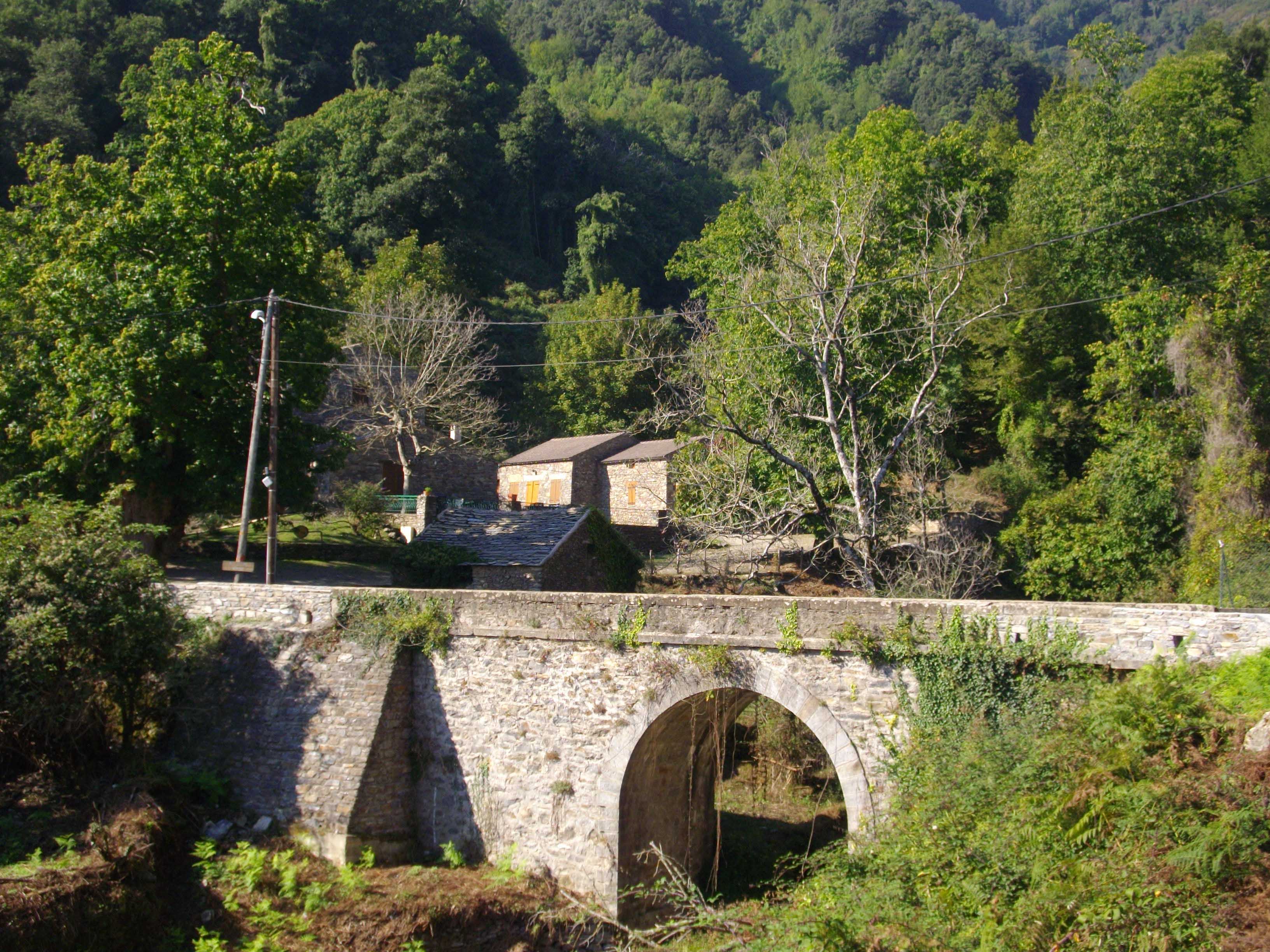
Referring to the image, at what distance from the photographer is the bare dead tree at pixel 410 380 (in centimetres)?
3052

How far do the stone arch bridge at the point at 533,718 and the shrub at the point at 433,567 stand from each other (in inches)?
234

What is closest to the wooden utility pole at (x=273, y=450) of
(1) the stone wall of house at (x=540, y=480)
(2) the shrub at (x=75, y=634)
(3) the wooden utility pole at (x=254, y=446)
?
(3) the wooden utility pole at (x=254, y=446)

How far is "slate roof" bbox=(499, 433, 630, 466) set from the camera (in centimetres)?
3195

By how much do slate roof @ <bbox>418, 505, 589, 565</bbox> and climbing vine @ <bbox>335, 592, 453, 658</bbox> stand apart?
20.4ft

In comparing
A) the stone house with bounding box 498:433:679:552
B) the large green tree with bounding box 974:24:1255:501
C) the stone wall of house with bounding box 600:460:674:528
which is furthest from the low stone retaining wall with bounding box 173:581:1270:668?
the stone wall of house with bounding box 600:460:674:528

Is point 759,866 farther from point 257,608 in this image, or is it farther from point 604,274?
point 604,274

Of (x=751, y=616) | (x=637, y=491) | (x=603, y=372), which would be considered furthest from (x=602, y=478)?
(x=751, y=616)

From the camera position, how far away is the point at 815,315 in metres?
19.4

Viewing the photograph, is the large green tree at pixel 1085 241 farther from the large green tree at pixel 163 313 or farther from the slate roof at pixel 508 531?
the large green tree at pixel 163 313

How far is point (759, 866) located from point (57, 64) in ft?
144

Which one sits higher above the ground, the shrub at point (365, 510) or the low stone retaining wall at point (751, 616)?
the shrub at point (365, 510)

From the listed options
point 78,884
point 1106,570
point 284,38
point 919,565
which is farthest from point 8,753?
point 284,38

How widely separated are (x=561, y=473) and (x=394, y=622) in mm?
18375

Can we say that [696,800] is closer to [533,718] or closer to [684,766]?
[684,766]
